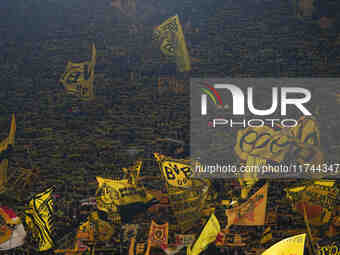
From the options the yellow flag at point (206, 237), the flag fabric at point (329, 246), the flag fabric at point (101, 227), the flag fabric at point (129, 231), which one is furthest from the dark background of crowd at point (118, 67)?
the flag fabric at point (329, 246)

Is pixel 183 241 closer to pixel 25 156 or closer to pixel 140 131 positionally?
pixel 140 131

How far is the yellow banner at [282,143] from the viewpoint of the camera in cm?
246

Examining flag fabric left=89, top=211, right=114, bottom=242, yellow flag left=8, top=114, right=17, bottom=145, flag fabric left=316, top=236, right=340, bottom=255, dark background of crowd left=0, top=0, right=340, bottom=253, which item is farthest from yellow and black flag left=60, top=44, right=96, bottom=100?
flag fabric left=316, top=236, right=340, bottom=255

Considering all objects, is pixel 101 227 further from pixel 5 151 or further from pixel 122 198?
pixel 5 151

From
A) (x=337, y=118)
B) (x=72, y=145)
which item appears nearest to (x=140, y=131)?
(x=72, y=145)

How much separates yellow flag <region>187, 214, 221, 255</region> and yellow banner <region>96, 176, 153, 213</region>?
456mm

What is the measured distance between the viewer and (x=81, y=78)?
8.18ft

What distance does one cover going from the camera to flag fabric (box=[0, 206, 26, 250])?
248cm

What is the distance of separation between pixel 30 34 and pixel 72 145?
0.89 meters

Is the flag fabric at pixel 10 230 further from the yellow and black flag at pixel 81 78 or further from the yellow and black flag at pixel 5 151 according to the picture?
the yellow and black flag at pixel 81 78

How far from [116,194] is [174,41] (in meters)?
1.20

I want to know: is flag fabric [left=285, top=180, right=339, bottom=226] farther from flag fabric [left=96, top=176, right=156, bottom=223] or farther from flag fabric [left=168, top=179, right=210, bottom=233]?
flag fabric [left=96, top=176, right=156, bottom=223]

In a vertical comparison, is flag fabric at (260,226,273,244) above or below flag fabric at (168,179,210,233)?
below

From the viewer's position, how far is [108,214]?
2457mm
